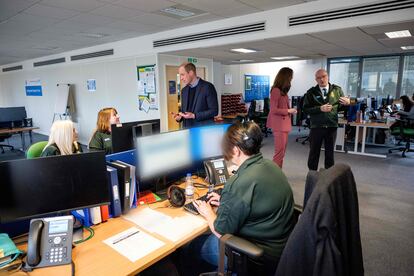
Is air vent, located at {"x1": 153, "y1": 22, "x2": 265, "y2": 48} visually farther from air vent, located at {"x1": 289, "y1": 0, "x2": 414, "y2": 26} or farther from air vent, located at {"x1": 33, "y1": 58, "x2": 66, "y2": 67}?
air vent, located at {"x1": 33, "y1": 58, "x2": 66, "y2": 67}

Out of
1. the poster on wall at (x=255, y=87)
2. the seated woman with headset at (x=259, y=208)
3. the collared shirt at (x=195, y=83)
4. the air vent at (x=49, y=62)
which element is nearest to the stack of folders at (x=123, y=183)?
the seated woman with headset at (x=259, y=208)

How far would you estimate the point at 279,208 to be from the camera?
1343 millimetres

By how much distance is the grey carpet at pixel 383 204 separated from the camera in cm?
235

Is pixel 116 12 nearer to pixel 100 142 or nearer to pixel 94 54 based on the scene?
pixel 100 142

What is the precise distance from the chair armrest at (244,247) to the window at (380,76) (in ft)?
27.8

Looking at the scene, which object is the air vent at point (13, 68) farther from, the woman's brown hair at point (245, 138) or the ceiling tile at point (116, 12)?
the woman's brown hair at point (245, 138)

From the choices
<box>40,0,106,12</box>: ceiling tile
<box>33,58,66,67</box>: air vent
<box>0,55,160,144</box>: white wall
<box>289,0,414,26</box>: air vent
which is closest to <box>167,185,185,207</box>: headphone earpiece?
<box>40,0,106,12</box>: ceiling tile

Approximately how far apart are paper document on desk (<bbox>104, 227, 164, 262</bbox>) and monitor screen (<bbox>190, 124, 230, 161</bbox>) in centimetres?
91

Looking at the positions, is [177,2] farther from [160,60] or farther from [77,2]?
[160,60]

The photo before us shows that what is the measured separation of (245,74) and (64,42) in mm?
A: 5542

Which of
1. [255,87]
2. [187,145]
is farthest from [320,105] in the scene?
[255,87]

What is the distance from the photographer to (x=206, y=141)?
2299 millimetres

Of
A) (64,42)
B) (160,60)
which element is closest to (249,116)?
(160,60)

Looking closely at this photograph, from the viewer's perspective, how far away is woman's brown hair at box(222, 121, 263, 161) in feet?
4.81
